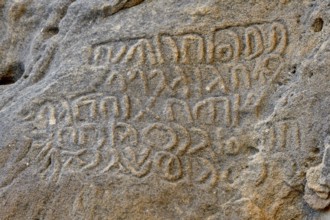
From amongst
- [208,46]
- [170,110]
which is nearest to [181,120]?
[170,110]

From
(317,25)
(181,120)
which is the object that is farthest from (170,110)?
(317,25)

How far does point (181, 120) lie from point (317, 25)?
0.41 metres

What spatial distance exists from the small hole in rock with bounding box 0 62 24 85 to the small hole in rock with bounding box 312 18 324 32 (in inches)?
32.3

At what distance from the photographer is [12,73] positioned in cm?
221

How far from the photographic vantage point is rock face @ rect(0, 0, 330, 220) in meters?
1.87

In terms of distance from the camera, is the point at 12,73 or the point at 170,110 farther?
the point at 12,73

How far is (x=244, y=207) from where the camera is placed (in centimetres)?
187

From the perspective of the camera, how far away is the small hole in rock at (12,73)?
7.23ft

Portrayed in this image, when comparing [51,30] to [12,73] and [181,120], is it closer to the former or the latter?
[12,73]

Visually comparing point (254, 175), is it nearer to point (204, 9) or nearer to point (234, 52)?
point (234, 52)

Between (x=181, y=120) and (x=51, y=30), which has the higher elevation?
(x=51, y=30)

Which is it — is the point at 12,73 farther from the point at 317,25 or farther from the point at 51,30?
the point at 317,25

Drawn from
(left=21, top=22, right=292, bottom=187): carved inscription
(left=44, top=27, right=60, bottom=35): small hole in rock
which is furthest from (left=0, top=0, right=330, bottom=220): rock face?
(left=44, top=27, right=60, bottom=35): small hole in rock

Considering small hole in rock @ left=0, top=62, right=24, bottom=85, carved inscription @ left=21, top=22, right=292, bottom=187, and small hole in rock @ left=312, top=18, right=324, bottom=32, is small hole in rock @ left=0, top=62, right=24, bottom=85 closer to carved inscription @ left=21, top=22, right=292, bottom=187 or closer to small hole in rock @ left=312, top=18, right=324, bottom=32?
carved inscription @ left=21, top=22, right=292, bottom=187
